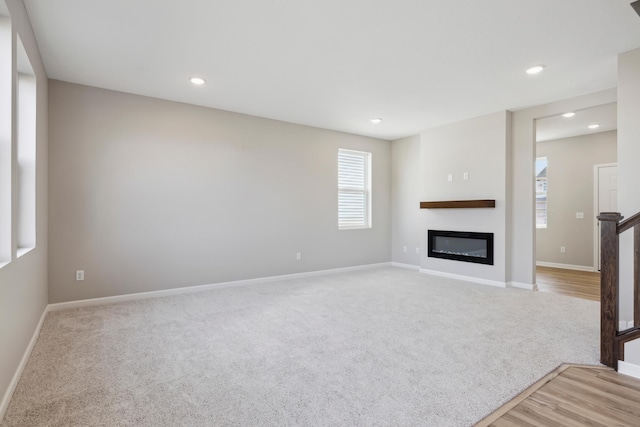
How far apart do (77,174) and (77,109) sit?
75 centimetres

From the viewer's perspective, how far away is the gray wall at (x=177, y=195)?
3.76m

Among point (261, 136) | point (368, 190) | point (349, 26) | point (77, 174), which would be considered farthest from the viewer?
point (368, 190)

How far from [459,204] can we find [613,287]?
294 centimetres

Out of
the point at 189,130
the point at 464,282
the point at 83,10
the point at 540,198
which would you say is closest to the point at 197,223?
the point at 189,130

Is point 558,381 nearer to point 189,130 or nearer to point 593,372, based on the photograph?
point 593,372

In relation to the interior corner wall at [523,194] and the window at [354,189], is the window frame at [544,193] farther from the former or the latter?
the window at [354,189]

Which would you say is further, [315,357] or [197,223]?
[197,223]

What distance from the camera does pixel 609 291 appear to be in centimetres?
234

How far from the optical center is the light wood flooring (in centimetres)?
451

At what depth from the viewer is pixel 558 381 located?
2154 mm

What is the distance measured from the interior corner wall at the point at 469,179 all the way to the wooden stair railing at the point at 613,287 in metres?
2.48

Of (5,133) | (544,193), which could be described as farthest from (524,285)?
(5,133)

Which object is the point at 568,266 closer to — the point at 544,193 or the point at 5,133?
the point at 544,193

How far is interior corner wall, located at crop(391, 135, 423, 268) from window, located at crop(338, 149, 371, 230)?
606 mm
